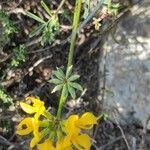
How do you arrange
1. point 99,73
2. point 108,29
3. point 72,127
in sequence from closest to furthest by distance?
point 72,127, point 108,29, point 99,73

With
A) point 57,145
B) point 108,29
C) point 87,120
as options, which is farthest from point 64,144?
point 108,29

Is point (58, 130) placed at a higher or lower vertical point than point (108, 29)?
higher

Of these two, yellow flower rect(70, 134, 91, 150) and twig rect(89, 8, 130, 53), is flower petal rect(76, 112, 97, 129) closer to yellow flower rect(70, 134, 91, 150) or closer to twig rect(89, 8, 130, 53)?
yellow flower rect(70, 134, 91, 150)

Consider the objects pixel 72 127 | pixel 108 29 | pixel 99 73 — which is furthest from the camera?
pixel 99 73

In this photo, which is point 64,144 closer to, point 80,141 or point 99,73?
point 80,141

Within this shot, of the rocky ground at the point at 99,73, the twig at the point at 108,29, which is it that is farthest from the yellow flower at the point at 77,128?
the twig at the point at 108,29

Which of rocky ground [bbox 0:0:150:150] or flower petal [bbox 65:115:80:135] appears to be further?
rocky ground [bbox 0:0:150:150]

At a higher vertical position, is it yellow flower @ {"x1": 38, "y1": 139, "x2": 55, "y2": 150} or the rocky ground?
yellow flower @ {"x1": 38, "y1": 139, "x2": 55, "y2": 150}

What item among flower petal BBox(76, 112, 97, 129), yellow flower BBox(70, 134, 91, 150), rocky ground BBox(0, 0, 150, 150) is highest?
flower petal BBox(76, 112, 97, 129)

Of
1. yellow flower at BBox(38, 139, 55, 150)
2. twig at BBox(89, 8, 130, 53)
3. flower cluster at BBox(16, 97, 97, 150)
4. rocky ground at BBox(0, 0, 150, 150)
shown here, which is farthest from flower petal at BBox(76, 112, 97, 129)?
twig at BBox(89, 8, 130, 53)

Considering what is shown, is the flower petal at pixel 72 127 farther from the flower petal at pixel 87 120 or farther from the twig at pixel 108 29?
the twig at pixel 108 29

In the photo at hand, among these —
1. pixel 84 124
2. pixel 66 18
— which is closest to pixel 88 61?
pixel 66 18

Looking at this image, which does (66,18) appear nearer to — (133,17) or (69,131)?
(133,17)
